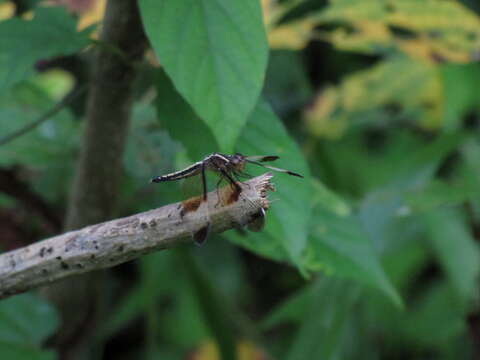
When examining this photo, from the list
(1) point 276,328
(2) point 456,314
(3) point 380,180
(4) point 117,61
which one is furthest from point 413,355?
(4) point 117,61

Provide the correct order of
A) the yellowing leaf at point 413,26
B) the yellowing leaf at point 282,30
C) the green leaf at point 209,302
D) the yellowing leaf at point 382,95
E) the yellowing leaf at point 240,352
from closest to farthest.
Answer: the yellowing leaf at point 413,26 → the green leaf at point 209,302 → the yellowing leaf at point 282,30 → the yellowing leaf at point 240,352 → the yellowing leaf at point 382,95

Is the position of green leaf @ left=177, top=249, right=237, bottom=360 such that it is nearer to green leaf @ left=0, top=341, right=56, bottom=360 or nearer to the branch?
green leaf @ left=0, top=341, right=56, bottom=360

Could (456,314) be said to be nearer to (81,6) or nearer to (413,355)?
(413,355)

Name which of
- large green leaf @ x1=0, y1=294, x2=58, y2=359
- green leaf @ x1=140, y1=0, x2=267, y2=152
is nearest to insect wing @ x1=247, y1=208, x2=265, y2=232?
green leaf @ x1=140, y1=0, x2=267, y2=152

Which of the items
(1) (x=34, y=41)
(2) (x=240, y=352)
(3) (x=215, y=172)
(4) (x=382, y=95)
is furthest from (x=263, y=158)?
(4) (x=382, y=95)

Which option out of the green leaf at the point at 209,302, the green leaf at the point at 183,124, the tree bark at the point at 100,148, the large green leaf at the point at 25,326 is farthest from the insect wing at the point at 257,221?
the green leaf at the point at 209,302

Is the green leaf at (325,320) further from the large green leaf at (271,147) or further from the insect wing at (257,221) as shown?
the insect wing at (257,221)
